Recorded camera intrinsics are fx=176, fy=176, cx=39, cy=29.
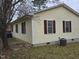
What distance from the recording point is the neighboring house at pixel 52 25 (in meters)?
Result: 17.6

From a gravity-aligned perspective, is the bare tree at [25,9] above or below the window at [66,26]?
above

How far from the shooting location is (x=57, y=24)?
61.6 ft

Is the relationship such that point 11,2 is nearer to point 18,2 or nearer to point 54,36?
point 18,2

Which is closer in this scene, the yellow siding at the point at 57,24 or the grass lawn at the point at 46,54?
the grass lawn at the point at 46,54

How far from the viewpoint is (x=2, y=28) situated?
15641 mm

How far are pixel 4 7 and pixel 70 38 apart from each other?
27.5ft

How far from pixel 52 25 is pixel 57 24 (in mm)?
684

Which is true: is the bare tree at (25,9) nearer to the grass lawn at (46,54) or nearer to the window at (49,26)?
the window at (49,26)

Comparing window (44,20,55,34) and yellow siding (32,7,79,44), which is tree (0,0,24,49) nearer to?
yellow siding (32,7,79,44)

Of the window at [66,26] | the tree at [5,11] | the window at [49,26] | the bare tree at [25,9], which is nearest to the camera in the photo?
the tree at [5,11]

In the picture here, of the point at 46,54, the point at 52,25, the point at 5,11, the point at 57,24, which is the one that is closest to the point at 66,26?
the point at 57,24

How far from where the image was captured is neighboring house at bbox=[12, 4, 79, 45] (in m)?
17.6

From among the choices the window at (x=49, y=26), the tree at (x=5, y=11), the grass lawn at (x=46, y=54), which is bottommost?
the grass lawn at (x=46, y=54)

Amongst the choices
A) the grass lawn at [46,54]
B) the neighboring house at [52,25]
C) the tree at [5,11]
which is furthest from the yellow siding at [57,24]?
the grass lawn at [46,54]
